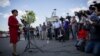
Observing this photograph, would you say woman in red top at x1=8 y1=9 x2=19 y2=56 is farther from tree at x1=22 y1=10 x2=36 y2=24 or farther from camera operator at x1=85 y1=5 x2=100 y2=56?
camera operator at x1=85 y1=5 x2=100 y2=56

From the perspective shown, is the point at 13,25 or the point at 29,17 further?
the point at 29,17

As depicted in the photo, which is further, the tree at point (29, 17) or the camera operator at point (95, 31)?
the tree at point (29, 17)

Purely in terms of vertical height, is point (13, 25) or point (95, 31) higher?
point (13, 25)

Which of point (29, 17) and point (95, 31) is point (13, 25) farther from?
point (95, 31)

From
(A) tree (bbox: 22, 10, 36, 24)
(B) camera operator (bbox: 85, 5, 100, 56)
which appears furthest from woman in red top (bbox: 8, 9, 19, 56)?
(B) camera operator (bbox: 85, 5, 100, 56)

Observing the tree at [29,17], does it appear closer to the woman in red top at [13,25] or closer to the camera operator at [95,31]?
the woman in red top at [13,25]

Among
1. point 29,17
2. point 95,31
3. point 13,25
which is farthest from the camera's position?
point 29,17

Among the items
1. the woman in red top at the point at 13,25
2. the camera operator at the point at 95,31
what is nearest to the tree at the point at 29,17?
the woman in red top at the point at 13,25

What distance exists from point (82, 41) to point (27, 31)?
69.6 inches

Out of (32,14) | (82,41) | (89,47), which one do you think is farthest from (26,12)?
(89,47)

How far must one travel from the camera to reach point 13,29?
6969 millimetres

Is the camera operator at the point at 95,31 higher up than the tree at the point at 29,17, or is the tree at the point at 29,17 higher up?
the tree at the point at 29,17

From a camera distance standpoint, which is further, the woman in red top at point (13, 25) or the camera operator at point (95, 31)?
the woman in red top at point (13, 25)

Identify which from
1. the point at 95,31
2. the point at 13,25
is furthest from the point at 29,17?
the point at 95,31
